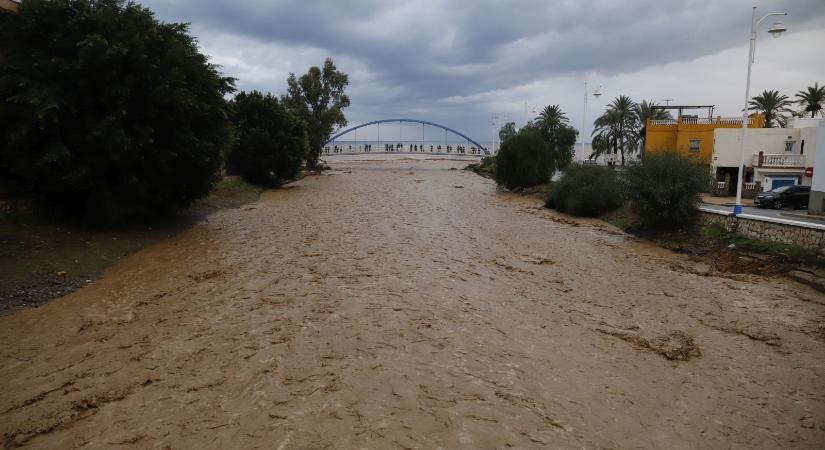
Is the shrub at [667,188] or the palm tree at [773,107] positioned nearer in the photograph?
the shrub at [667,188]

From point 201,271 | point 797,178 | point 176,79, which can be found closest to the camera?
point 201,271

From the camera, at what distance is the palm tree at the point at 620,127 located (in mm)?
63875

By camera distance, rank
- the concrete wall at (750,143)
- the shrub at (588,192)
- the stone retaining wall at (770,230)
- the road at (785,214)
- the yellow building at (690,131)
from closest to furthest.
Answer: the stone retaining wall at (770,230) < the road at (785,214) < the shrub at (588,192) < the concrete wall at (750,143) < the yellow building at (690,131)

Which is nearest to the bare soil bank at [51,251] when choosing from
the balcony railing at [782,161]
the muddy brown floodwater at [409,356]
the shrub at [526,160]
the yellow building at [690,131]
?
the muddy brown floodwater at [409,356]

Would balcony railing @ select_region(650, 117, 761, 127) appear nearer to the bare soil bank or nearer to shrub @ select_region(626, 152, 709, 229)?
shrub @ select_region(626, 152, 709, 229)

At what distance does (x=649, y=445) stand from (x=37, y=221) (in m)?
18.5

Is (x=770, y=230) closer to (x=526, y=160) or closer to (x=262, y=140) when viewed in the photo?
(x=526, y=160)

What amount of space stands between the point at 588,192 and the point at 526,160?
45.2 feet

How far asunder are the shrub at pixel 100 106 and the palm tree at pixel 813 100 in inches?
2265

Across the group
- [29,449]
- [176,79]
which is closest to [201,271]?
[176,79]

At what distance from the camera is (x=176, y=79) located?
714 inches

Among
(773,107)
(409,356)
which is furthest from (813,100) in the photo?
(409,356)

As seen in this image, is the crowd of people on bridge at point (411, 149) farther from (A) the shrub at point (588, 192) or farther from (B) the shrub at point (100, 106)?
(B) the shrub at point (100, 106)

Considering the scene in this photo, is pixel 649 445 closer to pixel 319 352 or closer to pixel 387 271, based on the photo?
pixel 319 352
